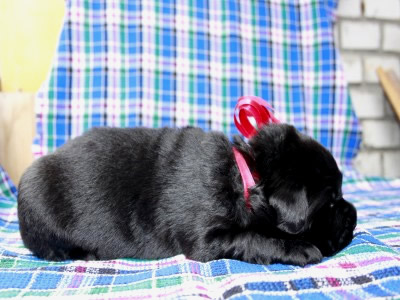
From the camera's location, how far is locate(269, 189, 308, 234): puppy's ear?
149 centimetres

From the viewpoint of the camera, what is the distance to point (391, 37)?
3885 millimetres

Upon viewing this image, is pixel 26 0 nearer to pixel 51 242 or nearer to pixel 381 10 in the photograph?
pixel 51 242

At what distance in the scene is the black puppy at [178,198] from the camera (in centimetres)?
164

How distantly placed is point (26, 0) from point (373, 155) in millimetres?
3099

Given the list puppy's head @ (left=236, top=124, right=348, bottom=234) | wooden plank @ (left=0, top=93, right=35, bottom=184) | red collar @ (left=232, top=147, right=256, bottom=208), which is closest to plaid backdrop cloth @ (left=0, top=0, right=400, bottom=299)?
wooden plank @ (left=0, top=93, right=35, bottom=184)

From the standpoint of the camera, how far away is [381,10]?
386 centimetres

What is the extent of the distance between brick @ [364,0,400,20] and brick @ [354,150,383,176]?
1.19 meters

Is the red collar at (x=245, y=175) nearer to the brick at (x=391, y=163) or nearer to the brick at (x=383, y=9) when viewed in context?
the brick at (x=391, y=163)

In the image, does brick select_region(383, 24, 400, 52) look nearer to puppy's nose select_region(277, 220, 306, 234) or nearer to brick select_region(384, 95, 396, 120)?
brick select_region(384, 95, 396, 120)

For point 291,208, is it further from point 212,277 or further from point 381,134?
point 381,134

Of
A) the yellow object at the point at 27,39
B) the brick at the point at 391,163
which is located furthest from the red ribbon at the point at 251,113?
the brick at the point at 391,163

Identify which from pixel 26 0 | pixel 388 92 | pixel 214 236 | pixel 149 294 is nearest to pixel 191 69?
pixel 26 0

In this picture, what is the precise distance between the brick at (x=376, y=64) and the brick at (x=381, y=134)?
38cm

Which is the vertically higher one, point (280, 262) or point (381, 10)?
point (381, 10)
